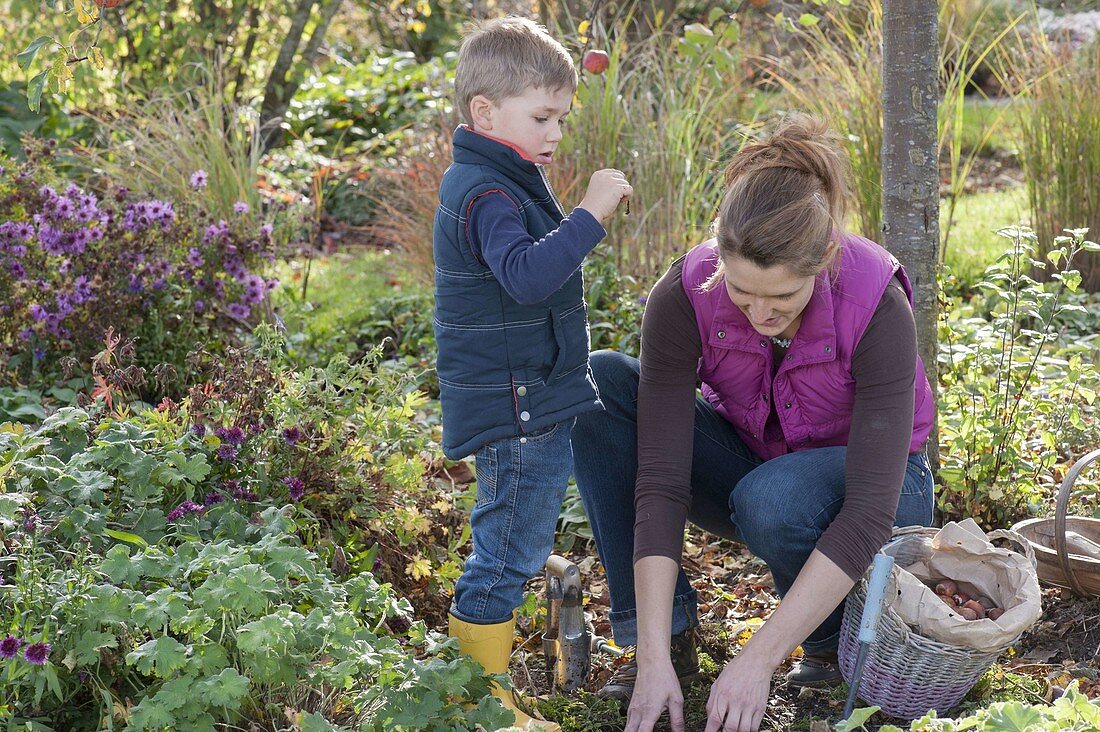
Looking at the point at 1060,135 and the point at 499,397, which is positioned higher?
the point at 1060,135

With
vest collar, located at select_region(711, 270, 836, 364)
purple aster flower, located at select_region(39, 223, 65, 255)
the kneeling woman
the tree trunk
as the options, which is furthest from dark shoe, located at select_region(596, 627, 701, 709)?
purple aster flower, located at select_region(39, 223, 65, 255)

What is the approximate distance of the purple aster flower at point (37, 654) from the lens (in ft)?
5.57

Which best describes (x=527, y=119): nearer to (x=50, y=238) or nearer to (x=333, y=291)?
(x=50, y=238)

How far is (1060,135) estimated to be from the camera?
4797mm

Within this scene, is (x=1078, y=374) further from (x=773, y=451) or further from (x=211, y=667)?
(x=211, y=667)

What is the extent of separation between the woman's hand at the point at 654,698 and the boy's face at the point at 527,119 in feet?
3.46

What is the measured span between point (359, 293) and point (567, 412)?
10.2ft

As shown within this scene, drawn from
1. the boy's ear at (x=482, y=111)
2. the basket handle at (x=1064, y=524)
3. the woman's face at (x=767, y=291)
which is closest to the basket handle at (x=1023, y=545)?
the basket handle at (x=1064, y=524)

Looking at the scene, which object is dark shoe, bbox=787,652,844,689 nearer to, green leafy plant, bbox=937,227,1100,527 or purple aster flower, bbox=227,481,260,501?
green leafy plant, bbox=937,227,1100,527

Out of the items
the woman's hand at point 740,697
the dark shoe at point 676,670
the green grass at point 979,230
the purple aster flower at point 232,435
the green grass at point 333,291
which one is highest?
the green grass at point 979,230

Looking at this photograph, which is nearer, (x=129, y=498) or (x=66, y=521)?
(x=66, y=521)

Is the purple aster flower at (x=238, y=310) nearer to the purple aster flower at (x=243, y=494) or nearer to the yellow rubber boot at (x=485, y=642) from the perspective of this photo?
the purple aster flower at (x=243, y=494)

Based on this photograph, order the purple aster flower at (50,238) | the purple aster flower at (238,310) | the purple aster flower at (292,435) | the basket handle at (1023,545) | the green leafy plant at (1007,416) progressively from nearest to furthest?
1. the basket handle at (1023,545)
2. the purple aster flower at (292,435)
3. the green leafy plant at (1007,416)
4. the purple aster flower at (50,238)
5. the purple aster flower at (238,310)

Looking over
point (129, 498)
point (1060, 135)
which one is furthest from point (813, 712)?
point (1060, 135)
